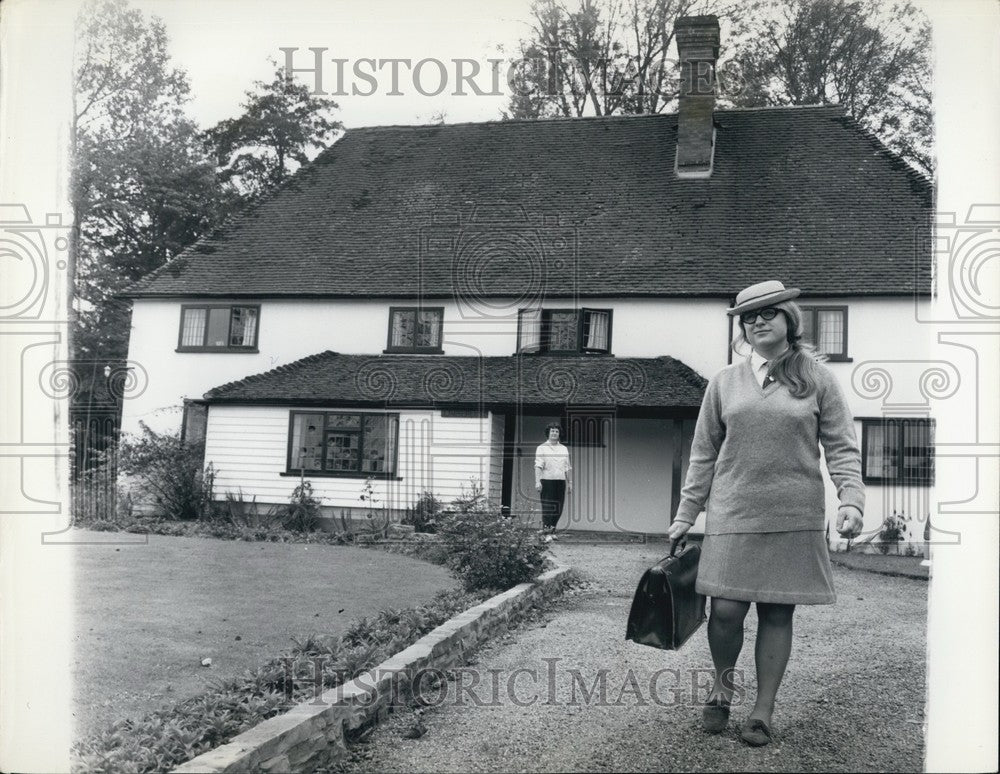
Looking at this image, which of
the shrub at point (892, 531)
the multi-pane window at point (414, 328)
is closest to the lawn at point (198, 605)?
the multi-pane window at point (414, 328)

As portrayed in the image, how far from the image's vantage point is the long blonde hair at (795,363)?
4695mm

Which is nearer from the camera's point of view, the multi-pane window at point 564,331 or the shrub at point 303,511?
the shrub at point 303,511

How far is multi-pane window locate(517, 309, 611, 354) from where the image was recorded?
64.6 ft

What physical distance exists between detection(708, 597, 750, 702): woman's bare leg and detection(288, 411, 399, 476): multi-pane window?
14273 millimetres

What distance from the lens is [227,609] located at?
8484 millimetres

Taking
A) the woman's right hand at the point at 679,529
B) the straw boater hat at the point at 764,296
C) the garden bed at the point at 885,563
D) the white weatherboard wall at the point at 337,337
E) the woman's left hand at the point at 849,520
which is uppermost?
the white weatherboard wall at the point at 337,337

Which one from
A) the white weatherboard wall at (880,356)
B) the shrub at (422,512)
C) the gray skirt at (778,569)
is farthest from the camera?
the white weatherboard wall at (880,356)

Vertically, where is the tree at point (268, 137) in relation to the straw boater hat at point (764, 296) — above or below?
above

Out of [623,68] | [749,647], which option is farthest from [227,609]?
[623,68]

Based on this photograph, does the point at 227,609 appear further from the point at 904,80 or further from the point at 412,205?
the point at 904,80

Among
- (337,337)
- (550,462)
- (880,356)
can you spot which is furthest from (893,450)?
(337,337)

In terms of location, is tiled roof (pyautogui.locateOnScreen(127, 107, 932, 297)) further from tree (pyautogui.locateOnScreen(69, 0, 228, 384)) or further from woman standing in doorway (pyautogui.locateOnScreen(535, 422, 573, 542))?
woman standing in doorway (pyautogui.locateOnScreen(535, 422, 573, 542))

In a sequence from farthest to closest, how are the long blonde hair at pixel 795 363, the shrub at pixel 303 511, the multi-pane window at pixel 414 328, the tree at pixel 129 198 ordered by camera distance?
the multi-pane window at pixel 414 328 → the shrub at pixel 303 511 → the tree at pixel 129 198 → the long blonde hair at pixel 795 363

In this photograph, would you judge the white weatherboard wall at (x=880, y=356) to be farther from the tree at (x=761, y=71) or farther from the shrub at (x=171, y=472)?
the shrub at (x=171, y=472)
